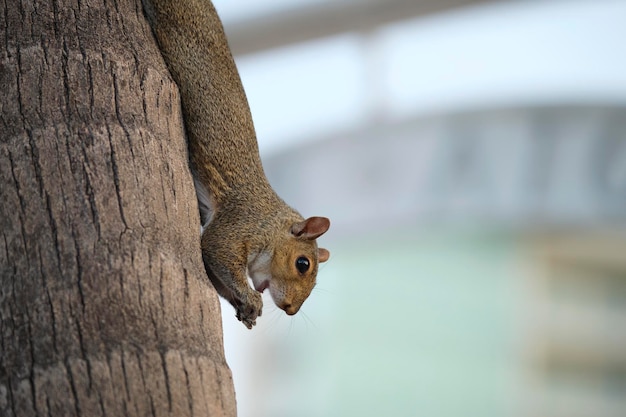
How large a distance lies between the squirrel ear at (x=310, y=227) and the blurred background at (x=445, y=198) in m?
2.54

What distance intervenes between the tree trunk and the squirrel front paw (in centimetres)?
65

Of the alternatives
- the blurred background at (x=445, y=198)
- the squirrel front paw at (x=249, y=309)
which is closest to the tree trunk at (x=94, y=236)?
the squirrel front paw at (x=249, y=309)

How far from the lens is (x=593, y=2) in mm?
6688

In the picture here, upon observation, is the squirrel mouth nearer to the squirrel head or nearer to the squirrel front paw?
the squirrel head

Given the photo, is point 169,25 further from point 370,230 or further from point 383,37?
point 370,230

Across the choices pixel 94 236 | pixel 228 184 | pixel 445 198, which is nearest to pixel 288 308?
pixel 228 184

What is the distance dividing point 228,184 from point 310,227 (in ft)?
1.12

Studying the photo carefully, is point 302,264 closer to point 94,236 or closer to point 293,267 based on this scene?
point 293,267

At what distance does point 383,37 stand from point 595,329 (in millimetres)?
3420

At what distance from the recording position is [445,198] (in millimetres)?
8000

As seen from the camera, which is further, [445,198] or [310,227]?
[445,198]

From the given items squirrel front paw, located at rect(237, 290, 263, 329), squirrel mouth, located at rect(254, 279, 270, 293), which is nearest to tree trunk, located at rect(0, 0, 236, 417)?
squirrel front paw, located at rect(237, 290, 263, 329)

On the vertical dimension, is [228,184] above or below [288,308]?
above

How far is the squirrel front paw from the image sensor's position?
11.0 feet
